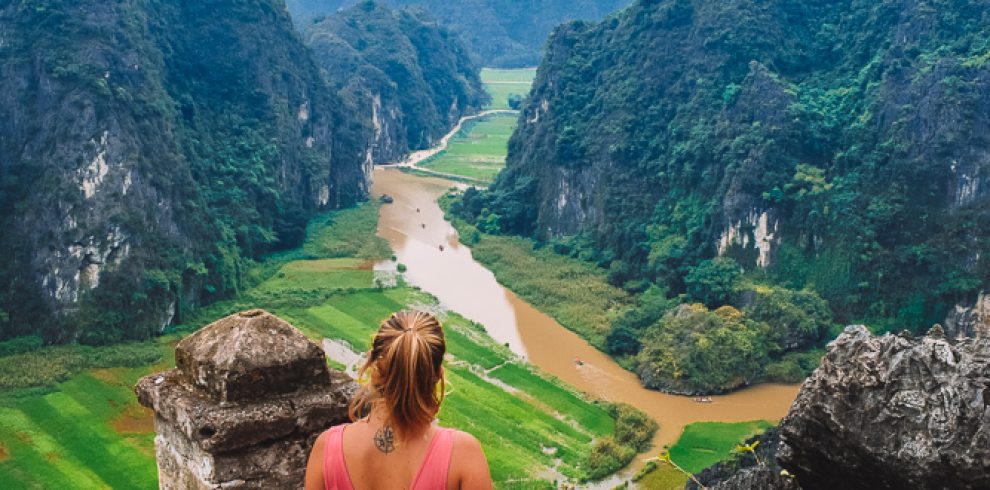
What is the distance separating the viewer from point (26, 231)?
3328 cm

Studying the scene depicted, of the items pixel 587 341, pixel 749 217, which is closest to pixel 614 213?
pixel 749 217

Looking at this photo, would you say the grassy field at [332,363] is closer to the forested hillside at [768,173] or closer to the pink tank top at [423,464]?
the forested hillside at [768,173]

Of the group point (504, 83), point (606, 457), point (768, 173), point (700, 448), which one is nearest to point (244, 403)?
point (606, 457)

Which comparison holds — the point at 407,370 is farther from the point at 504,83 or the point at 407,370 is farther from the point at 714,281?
the point at 504,83

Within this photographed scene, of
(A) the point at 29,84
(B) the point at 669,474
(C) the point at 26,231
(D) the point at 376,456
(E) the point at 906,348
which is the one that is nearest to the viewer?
(D) the point at 376,456

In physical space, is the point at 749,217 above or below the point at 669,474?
above

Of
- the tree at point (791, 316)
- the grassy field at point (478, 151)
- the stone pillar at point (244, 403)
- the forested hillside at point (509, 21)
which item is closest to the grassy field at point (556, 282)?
the tree at point (791, 316)

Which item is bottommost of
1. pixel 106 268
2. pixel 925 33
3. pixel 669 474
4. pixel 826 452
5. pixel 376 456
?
pixel 669 474

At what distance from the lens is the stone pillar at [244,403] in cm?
421

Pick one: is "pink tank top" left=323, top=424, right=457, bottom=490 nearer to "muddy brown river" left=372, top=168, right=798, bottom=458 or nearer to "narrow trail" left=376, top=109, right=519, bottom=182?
"muddy brown river" left=372, top=168, right=798, bottom=458

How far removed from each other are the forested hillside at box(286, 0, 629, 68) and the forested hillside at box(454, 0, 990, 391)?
64.2 metres

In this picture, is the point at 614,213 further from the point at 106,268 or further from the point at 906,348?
the point at 906,348

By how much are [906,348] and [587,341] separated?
29748 mm

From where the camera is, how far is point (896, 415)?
13.2ft
